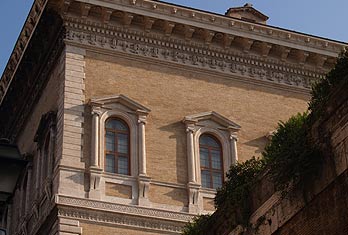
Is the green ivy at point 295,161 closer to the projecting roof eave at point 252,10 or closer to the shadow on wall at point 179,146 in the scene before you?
the shadow on wall at point 179,146

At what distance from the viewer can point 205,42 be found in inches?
970

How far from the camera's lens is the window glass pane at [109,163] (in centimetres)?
2162

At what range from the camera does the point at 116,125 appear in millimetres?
22453

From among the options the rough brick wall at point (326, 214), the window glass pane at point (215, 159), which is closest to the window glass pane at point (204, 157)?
the window glass pane at point (215, 159)

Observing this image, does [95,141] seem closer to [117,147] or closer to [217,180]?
[117,147]

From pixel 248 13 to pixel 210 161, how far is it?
654cm

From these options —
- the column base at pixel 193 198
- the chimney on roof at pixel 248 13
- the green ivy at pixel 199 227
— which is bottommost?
the green ivy at pixel 199 227

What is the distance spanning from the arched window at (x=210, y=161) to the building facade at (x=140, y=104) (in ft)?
0.10

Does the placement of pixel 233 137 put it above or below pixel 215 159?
above

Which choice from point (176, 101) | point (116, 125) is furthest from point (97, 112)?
point (176, 101)

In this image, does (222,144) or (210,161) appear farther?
(222,144)

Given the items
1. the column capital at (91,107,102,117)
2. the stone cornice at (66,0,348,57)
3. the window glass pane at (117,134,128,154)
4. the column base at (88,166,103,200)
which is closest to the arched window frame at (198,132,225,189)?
the window glass pane at (117,134,128,154)

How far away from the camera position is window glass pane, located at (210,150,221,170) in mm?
23083

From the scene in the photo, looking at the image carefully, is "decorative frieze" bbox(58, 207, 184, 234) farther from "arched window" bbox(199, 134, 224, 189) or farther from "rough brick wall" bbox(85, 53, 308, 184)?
"arched window" bbox(199, 134, 224, 189)
